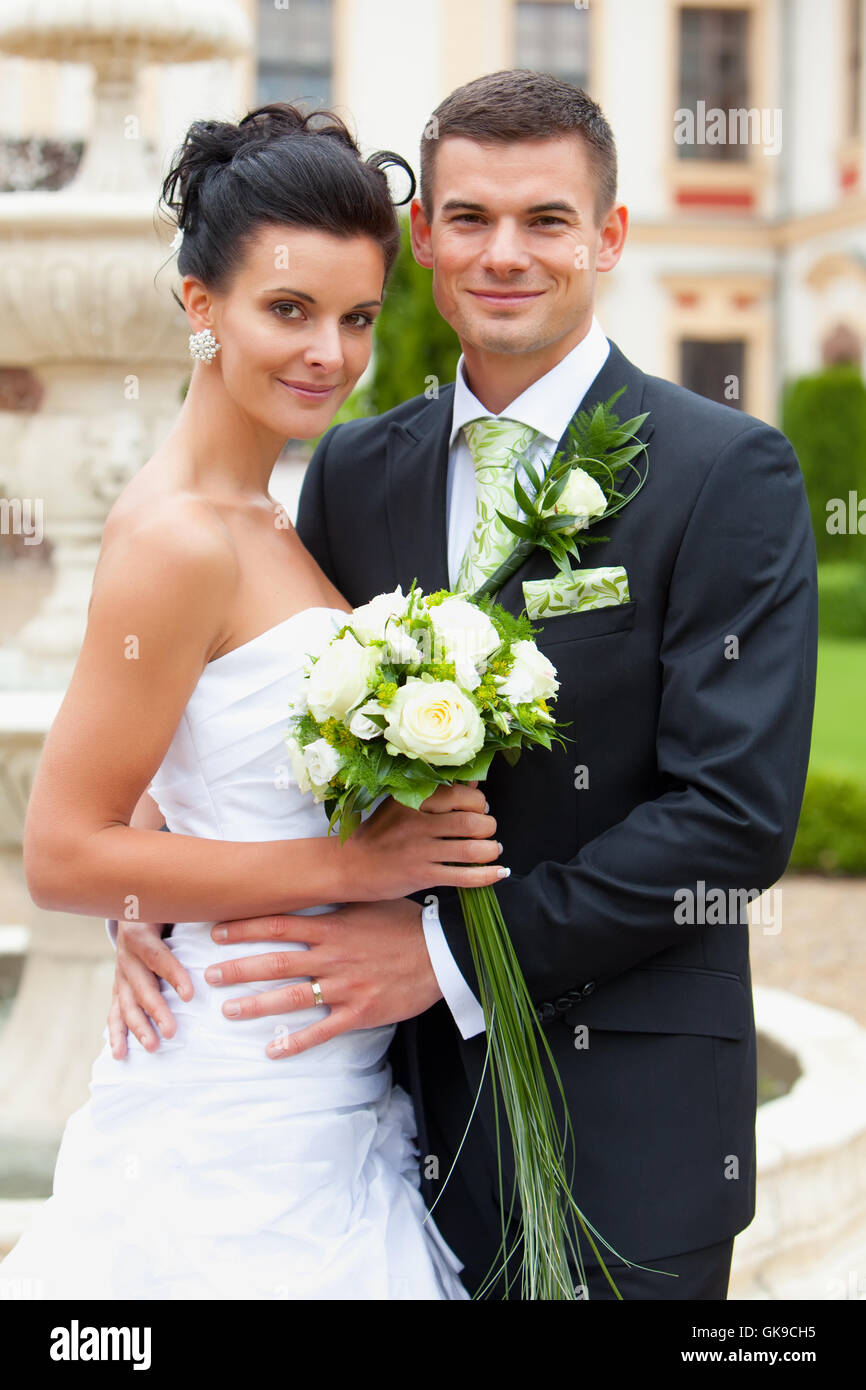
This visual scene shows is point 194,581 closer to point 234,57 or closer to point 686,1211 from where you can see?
point 686,1211

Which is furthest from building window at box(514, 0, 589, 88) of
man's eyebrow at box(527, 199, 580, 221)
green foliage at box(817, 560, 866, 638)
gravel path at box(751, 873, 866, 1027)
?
man's eyebrow at box(527, 199, 580, 221)

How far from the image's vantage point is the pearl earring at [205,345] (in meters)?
2.40

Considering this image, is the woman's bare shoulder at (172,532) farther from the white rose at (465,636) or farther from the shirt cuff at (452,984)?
the shirt cuff at (452,984)

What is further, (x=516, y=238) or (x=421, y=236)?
(x=421, y=236)

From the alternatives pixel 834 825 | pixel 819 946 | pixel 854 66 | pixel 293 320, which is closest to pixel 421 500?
pixel 293 320

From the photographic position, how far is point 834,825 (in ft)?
28.6

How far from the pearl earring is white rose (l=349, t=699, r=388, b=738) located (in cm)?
77

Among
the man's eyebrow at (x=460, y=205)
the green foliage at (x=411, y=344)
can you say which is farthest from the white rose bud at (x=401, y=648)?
the green foliage at (x=411, y=344)

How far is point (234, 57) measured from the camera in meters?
4.57

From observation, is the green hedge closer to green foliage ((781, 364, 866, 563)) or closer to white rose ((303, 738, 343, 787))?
white rose ((303, 738, 343, 787))

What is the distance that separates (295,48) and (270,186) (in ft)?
69.5

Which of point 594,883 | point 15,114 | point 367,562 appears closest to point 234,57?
point 367,562

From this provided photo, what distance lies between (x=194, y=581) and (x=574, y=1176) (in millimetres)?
1105

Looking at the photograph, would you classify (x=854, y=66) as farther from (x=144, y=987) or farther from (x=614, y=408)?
(x=144, y=987)
